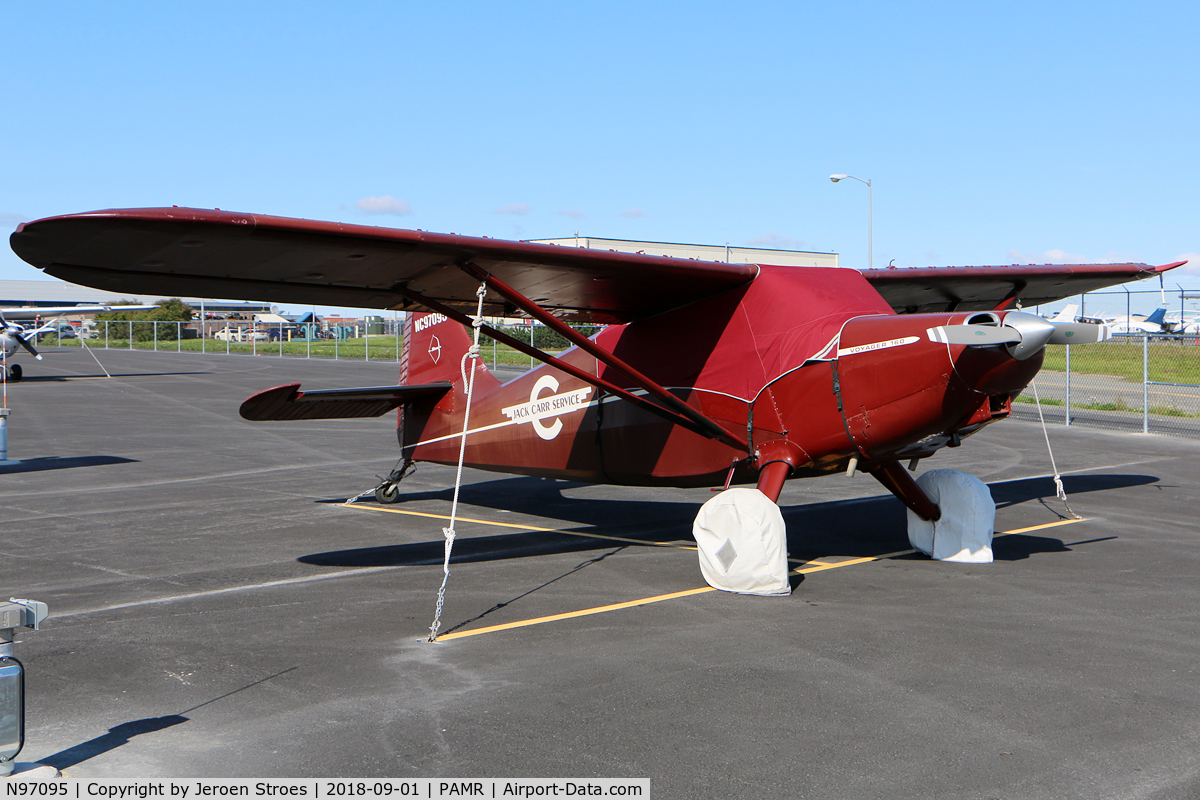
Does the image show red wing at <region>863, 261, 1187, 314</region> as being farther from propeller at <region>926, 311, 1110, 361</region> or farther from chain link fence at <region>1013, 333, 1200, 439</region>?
propeller at <region>926, 311, 1110, 361</region>

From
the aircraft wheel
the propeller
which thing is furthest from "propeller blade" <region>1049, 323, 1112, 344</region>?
the aircraft wheel

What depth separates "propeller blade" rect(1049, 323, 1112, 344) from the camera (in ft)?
23.4

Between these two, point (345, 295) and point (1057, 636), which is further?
point (345, 295)

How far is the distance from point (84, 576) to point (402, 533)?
126 inches

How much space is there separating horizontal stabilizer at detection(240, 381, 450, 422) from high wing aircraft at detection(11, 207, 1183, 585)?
0.03m

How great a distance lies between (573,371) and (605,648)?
282 cm

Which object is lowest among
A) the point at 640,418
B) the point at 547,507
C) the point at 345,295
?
the point at 547,507

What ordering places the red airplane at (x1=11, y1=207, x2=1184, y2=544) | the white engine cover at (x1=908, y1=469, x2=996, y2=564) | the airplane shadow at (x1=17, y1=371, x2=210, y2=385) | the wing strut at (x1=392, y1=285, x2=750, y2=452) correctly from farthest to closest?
the airplane shadow at (x1=17, y1=371, x2=210, y2=385) < the white engine cover at (x1=908, y1=469, x2=996, y2=564) < the wing strut at (x1=392, y1=285, x2=750, y2=452) < the red airplane at (x1=11, y1=207, x2=1184, y2=544)

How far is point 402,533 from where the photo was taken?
33.9 ft

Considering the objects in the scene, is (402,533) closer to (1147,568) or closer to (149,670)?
(149,670)

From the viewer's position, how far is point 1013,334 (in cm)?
670

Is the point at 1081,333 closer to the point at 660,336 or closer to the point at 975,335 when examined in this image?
the point at 975,335

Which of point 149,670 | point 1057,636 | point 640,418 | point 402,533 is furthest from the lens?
point 402,533

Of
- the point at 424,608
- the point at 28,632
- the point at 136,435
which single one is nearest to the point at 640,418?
the point at 424,608
